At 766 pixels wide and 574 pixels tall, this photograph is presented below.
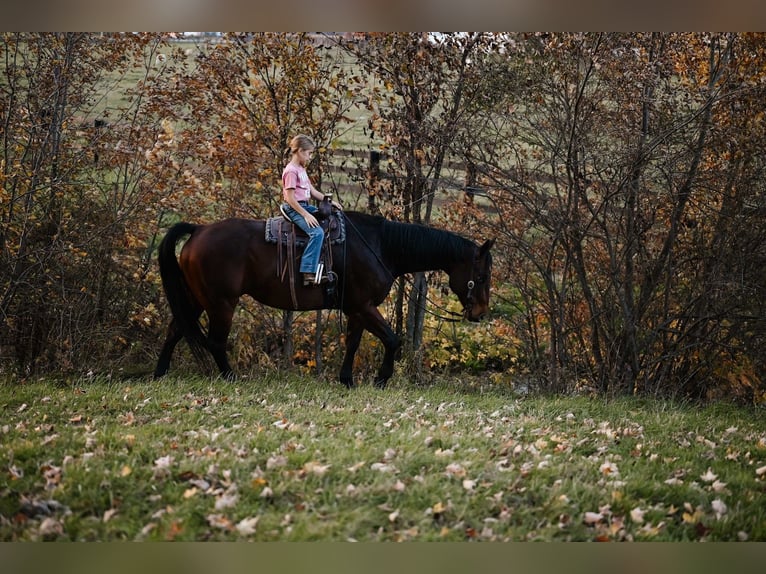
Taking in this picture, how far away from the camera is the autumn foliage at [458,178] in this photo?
764 centimetres

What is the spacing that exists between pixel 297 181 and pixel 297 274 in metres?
0.93

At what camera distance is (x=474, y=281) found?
7.32 metres

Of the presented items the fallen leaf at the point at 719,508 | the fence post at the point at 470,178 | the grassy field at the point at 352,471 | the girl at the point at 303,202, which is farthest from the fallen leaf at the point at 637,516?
the fence post at the point at 470,178

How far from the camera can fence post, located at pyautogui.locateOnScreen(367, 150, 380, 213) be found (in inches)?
350

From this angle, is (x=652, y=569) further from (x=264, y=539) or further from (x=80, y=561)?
(x=80, y=561)

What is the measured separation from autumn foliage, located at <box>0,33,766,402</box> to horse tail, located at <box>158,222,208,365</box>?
144 cm

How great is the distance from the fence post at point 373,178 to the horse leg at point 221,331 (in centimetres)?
259

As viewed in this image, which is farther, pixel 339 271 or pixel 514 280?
pixel 514 280

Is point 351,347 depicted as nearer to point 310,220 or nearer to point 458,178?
point 310,220

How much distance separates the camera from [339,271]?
717 centimetres

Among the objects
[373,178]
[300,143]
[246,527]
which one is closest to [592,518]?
[246,527]

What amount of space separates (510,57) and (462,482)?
5.35 metres

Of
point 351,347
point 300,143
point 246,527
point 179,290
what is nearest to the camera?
point 246,527
